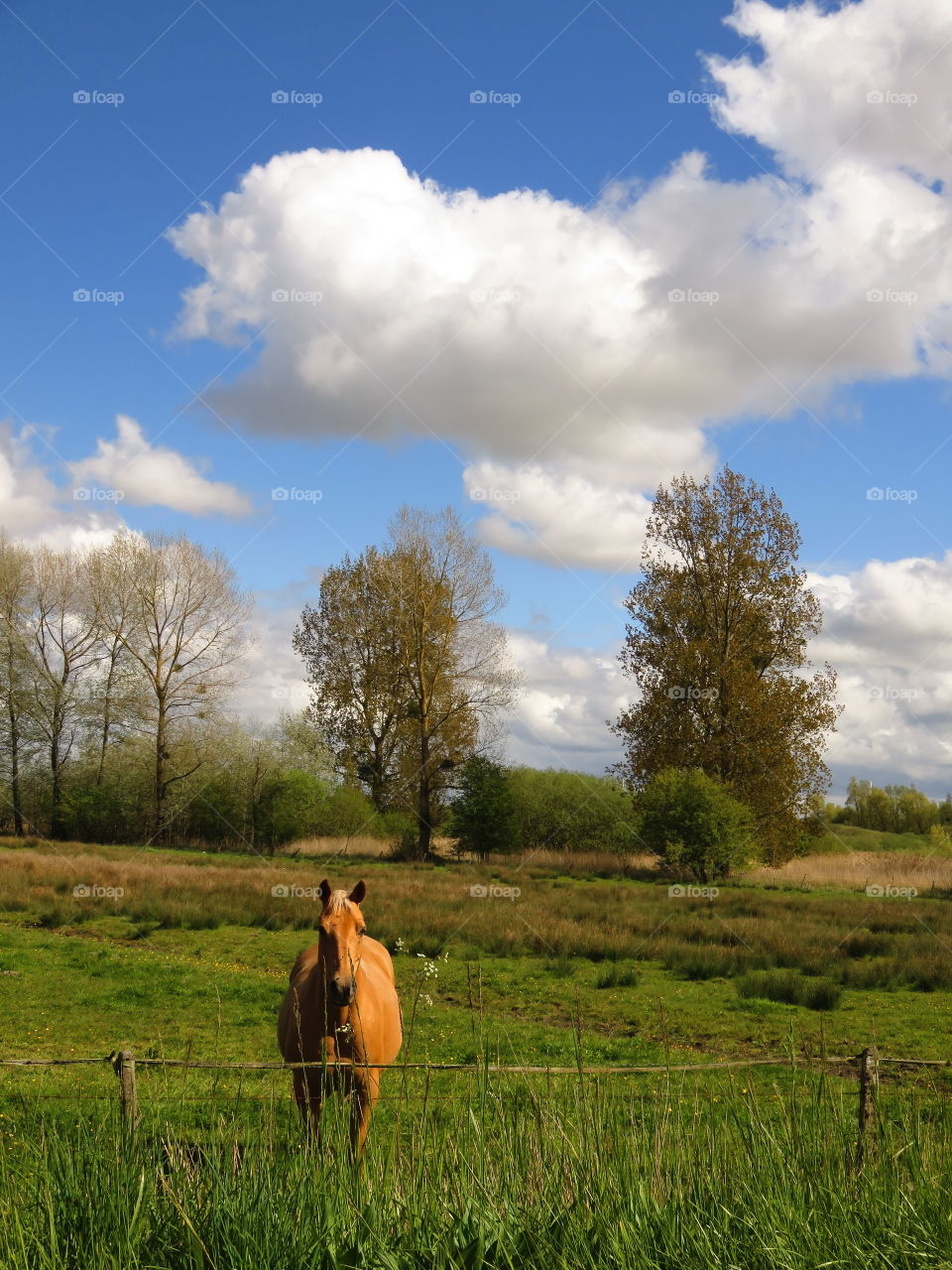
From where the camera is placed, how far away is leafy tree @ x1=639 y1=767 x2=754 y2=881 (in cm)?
3059

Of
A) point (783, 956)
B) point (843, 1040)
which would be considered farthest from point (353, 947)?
point (783, 956)

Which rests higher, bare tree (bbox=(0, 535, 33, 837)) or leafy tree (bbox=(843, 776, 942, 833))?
bare tree (bbox=(0, 535, 33, 837))

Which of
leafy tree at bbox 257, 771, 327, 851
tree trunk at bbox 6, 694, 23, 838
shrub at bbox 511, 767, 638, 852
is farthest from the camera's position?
tree trunk at bbox 6, 694, 23, 838

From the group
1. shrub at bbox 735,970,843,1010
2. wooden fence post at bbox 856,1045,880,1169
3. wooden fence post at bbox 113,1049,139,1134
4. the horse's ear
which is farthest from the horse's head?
shrub at bbox 735,970,843,1010

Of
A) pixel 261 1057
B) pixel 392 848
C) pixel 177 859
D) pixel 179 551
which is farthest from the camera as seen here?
pixel 179 551

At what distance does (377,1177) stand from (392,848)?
124 feet

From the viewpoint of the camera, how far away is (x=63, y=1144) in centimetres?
470

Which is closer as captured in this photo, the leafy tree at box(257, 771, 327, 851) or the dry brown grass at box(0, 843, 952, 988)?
the dry brown grass at box(0, 843, 952, 988)

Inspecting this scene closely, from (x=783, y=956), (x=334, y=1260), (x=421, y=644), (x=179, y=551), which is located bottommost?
(x=783, y=956)

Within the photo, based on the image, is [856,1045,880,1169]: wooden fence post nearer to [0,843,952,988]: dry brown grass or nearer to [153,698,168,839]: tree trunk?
[0,843,952,988]: dry brown grass

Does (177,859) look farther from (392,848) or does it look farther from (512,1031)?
(512,1031)

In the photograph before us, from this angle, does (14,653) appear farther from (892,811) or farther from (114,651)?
(892,811)

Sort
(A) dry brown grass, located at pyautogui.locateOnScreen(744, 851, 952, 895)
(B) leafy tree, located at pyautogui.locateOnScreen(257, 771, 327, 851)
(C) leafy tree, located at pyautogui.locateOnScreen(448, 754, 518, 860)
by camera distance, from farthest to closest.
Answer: (B) leafy tree, located at pyautogui.locateOnScreen(257, 771, 327, 851), (C) leafy tree, located at pyautogui.locateOnScreen(448, 754, 518, 860), (A) dry brown grass, located at pyautogui.locateOnScreen(744, 851, 952, 895)

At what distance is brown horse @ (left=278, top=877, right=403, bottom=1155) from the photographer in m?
6.75
